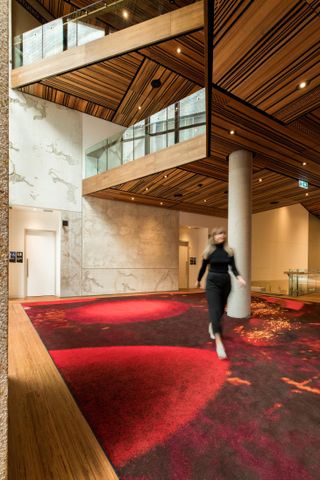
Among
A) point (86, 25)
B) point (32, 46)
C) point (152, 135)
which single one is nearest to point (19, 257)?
point (152, 135)

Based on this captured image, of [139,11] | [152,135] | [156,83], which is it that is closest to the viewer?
[139,11]

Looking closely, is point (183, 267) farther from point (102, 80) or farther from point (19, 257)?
point (102, 80)

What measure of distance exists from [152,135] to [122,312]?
5.29m

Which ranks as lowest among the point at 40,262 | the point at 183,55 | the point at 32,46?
the point at 40,262

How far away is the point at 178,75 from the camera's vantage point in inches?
330

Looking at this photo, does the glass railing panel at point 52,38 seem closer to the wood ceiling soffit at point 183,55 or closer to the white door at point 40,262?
the wood ceiling soffit at point 183,55

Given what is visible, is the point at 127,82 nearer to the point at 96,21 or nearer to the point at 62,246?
the point at 96,21

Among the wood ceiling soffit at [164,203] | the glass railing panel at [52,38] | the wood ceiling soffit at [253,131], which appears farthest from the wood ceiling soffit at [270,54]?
the glass railing panel at [52,38]

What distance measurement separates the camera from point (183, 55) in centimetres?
719

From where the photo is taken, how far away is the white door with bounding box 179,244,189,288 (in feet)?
43.9

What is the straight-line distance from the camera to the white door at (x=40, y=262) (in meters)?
9.78

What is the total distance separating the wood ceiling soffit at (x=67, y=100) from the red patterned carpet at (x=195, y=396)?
811cm

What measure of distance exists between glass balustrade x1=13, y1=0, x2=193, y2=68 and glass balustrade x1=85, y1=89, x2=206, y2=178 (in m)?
2.88

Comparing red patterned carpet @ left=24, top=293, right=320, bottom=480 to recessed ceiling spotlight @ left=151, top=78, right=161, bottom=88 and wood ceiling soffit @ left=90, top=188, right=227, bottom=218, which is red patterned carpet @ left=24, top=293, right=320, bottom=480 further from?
recessed ceiling spotlight @ left=151, top=78, right=161, bottom=88
